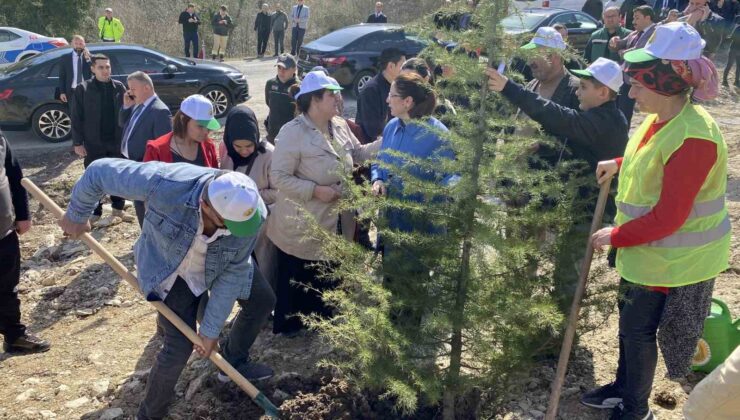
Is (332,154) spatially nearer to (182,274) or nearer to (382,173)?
(382,173)

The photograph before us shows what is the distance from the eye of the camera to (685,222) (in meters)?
3.11

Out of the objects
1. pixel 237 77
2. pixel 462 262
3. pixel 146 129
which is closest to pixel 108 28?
pixel 237 77

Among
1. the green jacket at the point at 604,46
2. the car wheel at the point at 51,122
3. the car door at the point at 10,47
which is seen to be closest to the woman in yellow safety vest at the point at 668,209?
the green jacket at the point at 604,46

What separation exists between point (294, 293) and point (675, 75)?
3.01 metres

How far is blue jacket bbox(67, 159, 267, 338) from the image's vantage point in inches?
137

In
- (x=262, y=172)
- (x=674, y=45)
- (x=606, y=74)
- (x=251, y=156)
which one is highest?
(x=674, y=45)

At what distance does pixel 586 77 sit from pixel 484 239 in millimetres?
1541

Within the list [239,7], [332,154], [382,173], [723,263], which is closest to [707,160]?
[723,263]

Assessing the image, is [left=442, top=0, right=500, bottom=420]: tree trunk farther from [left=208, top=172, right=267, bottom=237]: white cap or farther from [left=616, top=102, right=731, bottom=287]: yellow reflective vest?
[left=208, top=172, right=267, bottom=237]: white cap

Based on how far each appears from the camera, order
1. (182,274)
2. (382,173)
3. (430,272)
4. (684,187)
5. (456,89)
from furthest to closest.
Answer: (382,173), (182,274), (430,272), (456,89), (684,187)

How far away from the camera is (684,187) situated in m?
2.93

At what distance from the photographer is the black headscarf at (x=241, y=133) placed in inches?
183

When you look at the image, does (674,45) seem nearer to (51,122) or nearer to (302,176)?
(302,176)

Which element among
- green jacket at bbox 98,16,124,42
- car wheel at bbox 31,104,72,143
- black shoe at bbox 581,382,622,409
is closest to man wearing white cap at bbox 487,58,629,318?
black shoe at bbox 581,382,622,409
